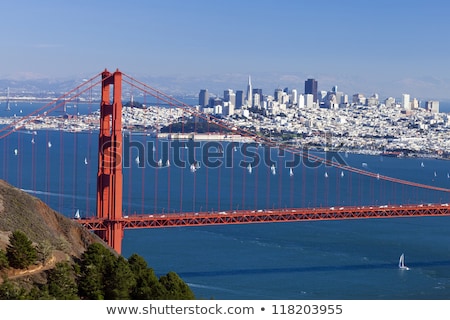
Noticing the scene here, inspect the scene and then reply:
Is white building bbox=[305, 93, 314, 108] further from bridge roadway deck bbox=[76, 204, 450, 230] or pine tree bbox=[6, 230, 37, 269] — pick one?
pine tree bbox=[6, 230, 37, 269]

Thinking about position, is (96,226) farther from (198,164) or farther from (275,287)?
(198,164)

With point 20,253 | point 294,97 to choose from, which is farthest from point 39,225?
point 294,97

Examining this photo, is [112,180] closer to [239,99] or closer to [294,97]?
[239,99]

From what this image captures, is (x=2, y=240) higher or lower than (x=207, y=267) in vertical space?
higher

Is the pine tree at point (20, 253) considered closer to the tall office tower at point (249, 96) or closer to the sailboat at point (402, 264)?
the sailboat at point (402, 264)
